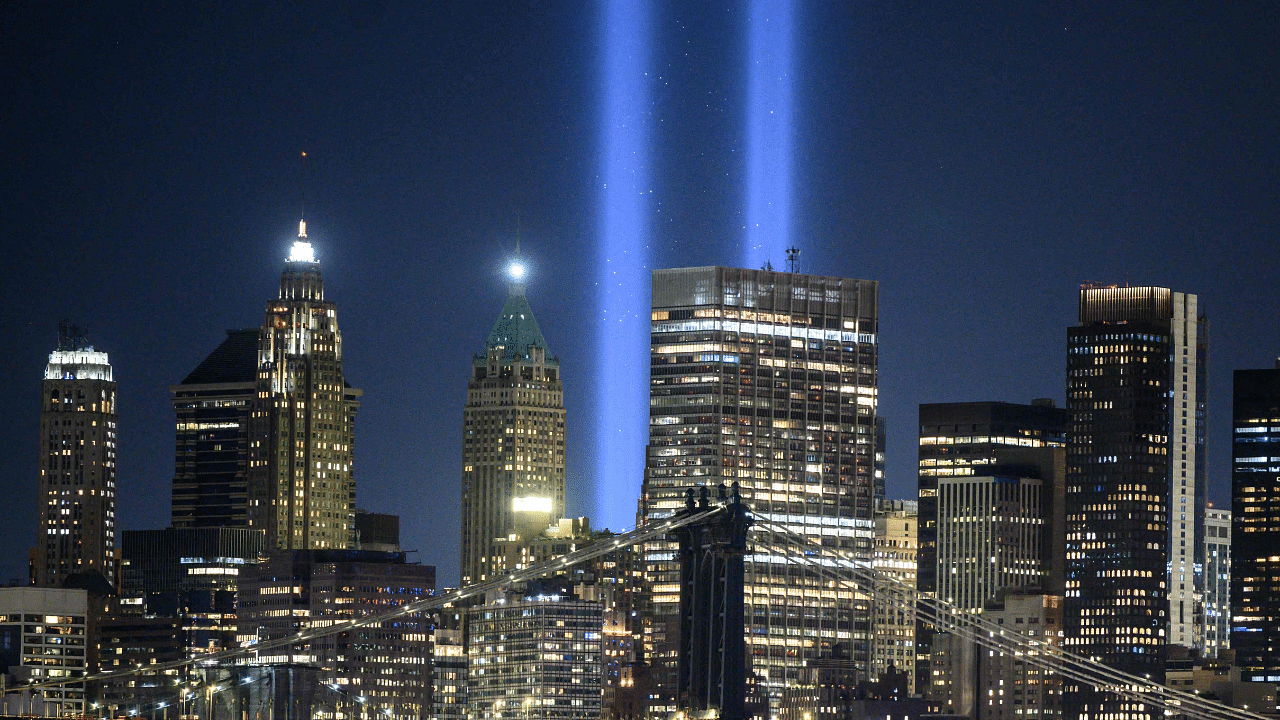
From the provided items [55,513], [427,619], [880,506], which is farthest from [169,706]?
[880,506]

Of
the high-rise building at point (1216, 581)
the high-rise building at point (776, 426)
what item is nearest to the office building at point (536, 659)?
the high-rise building at point (776, 426)

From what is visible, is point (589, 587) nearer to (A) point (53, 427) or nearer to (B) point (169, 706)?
(A) point (53, 427)

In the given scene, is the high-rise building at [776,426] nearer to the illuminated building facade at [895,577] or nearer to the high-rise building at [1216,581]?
the illuminated building facade at [895,577]

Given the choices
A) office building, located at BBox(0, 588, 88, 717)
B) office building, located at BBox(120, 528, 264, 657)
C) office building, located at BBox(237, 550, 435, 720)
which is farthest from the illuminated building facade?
office building, located at BBox(0, 588, 88, 717)

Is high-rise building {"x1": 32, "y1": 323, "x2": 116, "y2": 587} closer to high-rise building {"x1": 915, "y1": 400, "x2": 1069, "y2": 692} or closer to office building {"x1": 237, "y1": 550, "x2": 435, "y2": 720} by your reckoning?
office building {"x1": 237, "y1": 550, "x2": 435, "y2": 720}

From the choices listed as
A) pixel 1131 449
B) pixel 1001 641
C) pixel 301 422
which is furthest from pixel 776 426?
pixel 301 422

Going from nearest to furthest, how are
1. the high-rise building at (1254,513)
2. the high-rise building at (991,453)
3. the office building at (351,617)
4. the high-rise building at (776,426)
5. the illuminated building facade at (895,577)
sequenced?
1. the office building at (351,617)
2. the high-rise building at (776,426)
3. the high-rise building at (1254,513)
4. the illuminated building facade at (895,577)
5. the high-rise building at (991,453)

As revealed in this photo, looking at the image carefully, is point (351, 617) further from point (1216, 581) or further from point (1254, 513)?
point (1216, 581)
